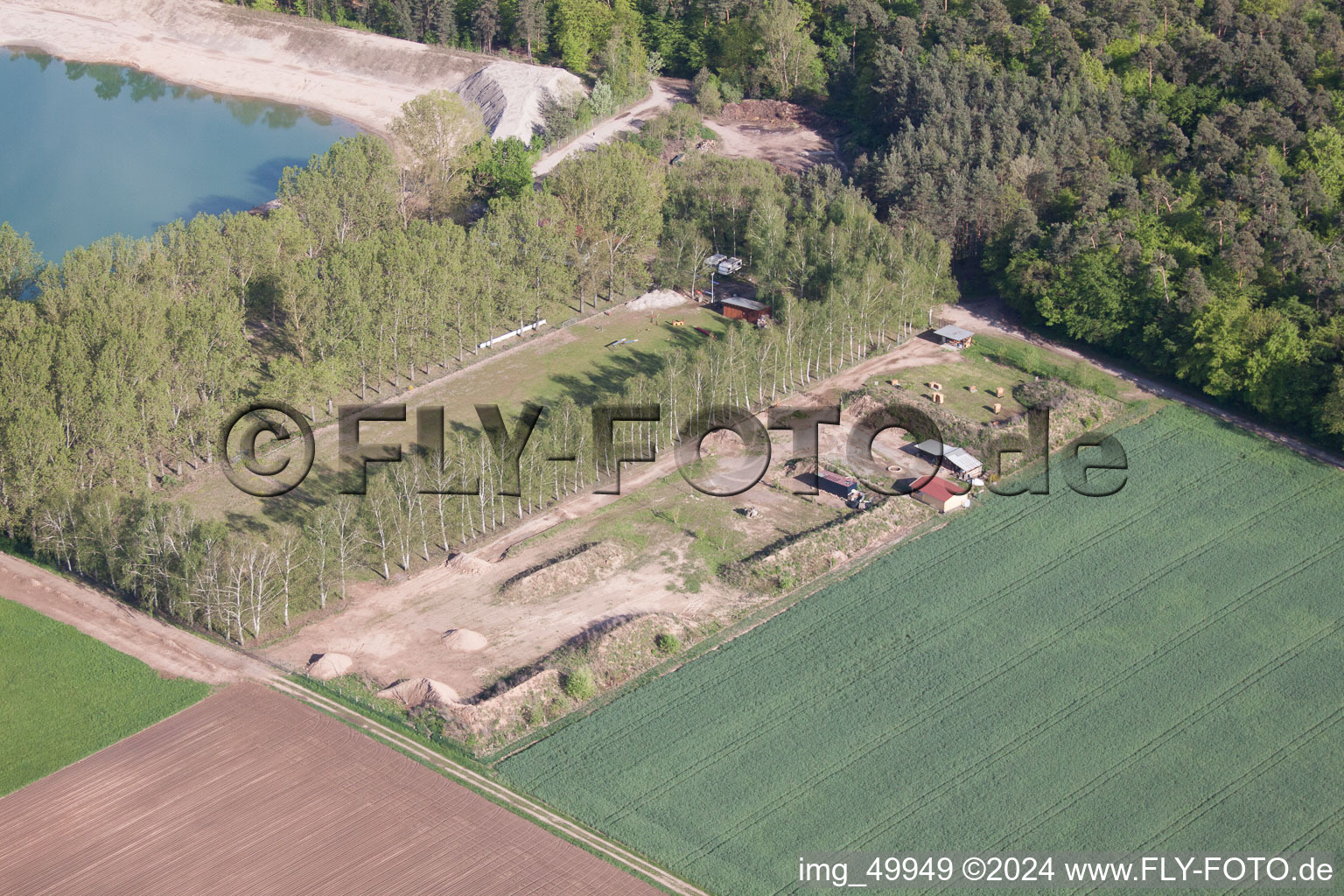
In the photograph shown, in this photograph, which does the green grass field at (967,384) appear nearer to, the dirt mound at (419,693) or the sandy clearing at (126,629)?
the dirt mound at (419,693)

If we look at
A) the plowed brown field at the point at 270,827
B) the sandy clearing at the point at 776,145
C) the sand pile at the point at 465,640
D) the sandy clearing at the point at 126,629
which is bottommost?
the plowed brown field at the point at 270,827

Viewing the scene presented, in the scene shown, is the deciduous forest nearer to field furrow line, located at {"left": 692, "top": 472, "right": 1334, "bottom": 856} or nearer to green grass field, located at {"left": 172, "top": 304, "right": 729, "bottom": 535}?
field furrow line, located at {"left": 692, "top": 472, "right": 1334, "bottom": 856}

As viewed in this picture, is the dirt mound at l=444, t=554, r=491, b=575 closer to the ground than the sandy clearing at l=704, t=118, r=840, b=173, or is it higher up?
closer to the ground

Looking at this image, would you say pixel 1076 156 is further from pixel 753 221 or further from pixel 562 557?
pixel 562 557

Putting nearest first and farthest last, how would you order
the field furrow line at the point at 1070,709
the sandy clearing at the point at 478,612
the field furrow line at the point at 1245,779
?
1. the field furrow line at the point at 1245,779
2. the field furrow line at the point at 1070,709
3. the sandy clearing at the point at 478,612

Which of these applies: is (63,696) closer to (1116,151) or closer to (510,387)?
(510,387)

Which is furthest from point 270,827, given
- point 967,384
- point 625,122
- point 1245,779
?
point 625,122

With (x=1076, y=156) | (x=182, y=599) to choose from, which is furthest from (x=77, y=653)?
(x=1076, y=156)

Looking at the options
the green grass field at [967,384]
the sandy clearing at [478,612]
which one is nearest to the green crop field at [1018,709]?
the sandy clearing at [478,612]

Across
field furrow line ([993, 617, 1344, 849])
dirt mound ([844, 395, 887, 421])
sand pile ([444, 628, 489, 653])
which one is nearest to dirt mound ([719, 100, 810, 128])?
dirt mound ([844, 395, 887, 421])
